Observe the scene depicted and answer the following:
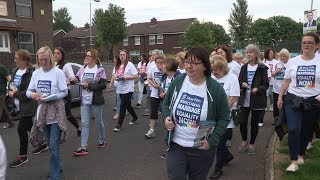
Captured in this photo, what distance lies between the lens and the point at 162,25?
62125 millimetres

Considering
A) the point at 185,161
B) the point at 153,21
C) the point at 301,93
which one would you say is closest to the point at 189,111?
the point at 185,161

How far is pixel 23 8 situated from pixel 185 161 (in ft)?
83.9

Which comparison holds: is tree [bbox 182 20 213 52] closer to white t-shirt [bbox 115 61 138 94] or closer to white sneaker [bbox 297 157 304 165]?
white t-shirt [bbox 115 61 138 94]

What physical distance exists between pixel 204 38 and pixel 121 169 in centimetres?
4352

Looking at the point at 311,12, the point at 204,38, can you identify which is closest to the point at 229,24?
the point at 204,38

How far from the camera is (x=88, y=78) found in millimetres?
6941

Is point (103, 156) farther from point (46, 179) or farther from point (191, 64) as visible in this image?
point (191, 64)

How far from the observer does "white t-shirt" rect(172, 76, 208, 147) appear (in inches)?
141

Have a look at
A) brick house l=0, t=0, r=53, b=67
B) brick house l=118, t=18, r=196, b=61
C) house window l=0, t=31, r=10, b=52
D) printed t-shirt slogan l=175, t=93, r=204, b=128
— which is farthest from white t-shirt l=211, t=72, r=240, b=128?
brick house l=118, t=18, r=196, b=61

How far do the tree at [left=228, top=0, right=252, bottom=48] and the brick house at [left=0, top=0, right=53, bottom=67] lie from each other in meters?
60.3

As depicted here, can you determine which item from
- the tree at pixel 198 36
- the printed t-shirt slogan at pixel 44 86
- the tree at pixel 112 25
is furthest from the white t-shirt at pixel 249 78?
the tree at pixel 112 25

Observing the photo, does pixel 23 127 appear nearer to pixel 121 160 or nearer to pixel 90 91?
pixel 90 91

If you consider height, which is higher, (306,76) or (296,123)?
(306,76)

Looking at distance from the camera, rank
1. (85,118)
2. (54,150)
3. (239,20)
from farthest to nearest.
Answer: (239,20) < (85,118) < (54,150)
